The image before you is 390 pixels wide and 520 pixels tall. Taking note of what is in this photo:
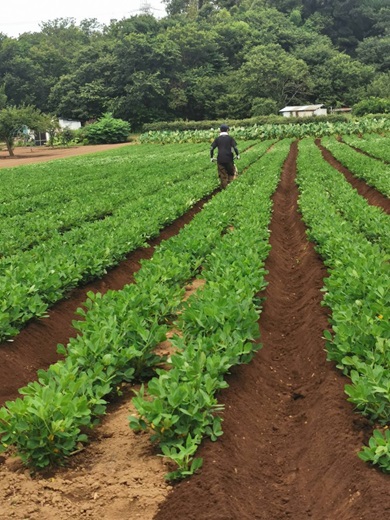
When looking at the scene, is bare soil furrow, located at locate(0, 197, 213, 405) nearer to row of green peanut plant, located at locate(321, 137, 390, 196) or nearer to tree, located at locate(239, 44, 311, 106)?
row of green peanut plant, located at locate(321, 137, 390, 196)

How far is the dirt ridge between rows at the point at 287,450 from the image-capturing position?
3393 mm

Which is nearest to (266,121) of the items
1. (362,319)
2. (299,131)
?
(299,131)

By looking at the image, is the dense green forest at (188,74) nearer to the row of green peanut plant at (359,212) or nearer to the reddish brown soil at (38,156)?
the reddish brown soil at (38,156)

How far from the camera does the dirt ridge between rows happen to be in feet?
11.1

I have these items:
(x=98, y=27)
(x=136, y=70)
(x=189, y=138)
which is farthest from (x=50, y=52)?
(x=98, y=27)

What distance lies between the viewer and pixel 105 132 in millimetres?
67438

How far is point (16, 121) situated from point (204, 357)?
51418 millimetres

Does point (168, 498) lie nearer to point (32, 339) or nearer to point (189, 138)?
point (32, 339)

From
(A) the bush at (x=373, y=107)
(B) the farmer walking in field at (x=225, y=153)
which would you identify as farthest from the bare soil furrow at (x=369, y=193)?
(A) the bush at (x=373, y=107)

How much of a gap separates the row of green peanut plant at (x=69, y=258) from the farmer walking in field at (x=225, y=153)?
3.08m

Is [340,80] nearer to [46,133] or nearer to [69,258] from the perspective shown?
[46,133]

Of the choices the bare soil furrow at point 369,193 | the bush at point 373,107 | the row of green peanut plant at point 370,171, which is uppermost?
the bush at point 373,107

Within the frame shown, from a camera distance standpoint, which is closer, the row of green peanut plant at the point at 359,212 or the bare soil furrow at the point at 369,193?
the row of green peanut plant at the point at 359,212

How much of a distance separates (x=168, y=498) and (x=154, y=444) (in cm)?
67
